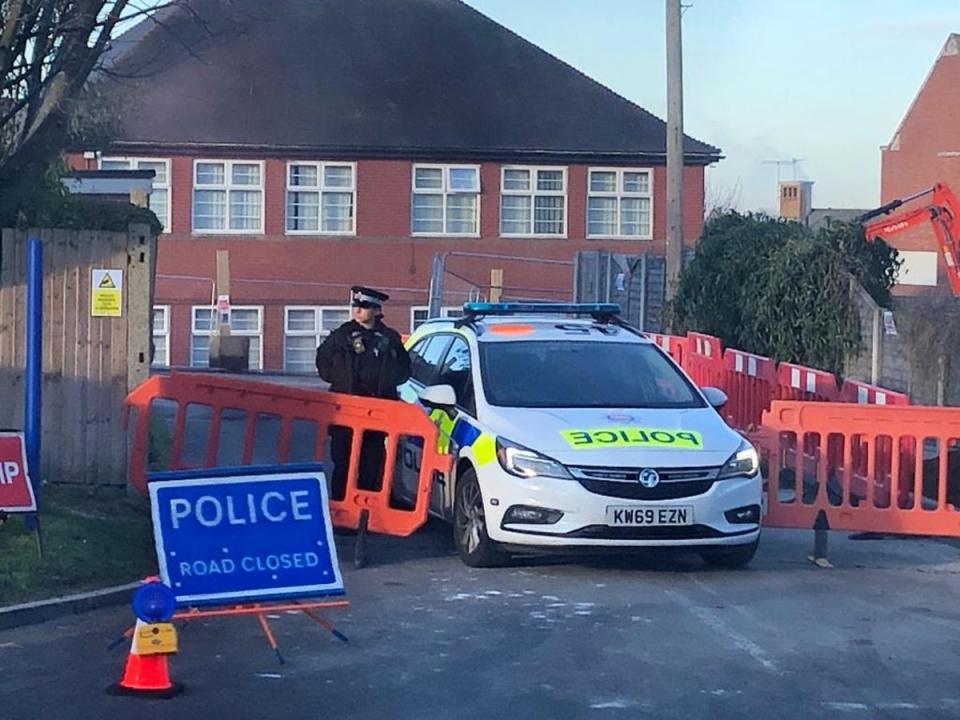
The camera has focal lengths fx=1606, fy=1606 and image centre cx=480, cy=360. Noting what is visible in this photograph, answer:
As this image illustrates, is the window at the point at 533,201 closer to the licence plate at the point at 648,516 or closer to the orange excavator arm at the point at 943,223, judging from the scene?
the orange excavator arm at the point at 943,223

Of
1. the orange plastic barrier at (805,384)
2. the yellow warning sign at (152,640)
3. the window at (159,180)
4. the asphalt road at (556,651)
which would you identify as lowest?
the asphalt road at (556,651)

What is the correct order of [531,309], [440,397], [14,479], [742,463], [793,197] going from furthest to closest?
[793,197] → [531,309] → [440,397] → [742,463] → [14,479]

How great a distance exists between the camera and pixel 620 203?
3984 cm

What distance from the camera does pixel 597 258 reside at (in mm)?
30141

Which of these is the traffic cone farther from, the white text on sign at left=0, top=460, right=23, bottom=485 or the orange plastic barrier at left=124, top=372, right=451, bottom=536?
the orange plastic barrier at left=124, top=372, right=451, bottom=536

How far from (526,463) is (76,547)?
9.66 feet

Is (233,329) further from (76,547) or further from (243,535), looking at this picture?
(243,535)

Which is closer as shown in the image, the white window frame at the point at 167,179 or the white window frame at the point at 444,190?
the white window frame at the point at 167,179

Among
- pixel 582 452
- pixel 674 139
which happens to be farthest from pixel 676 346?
pixel 582 452

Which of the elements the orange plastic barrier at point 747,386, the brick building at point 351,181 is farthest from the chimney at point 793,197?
the orange plastic barrier at point 747,386

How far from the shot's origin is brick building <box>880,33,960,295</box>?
56219mm

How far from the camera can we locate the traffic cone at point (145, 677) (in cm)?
735

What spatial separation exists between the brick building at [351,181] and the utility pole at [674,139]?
1580cm

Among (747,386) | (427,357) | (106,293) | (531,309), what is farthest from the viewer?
(747,386)
